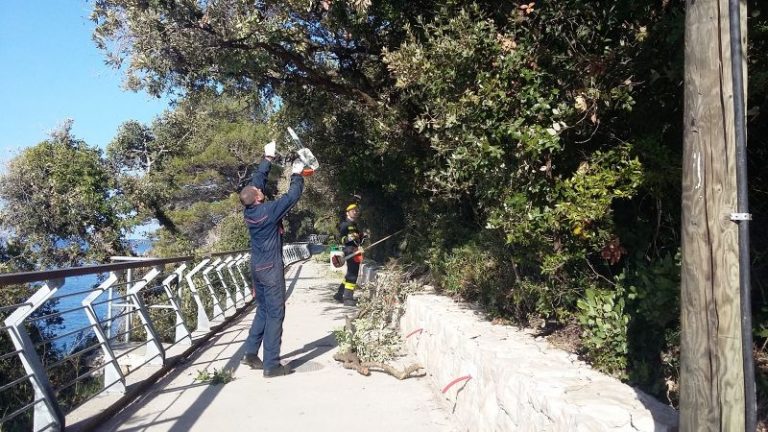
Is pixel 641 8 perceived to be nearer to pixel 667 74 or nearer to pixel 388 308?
pixel 667 74

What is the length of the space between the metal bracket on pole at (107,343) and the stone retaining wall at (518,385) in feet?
9.83

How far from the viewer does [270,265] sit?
670 centimetres

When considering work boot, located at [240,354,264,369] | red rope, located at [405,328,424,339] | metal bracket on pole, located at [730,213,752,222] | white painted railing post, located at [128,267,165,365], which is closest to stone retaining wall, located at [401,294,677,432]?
red rope, located at [405,328,424,339]

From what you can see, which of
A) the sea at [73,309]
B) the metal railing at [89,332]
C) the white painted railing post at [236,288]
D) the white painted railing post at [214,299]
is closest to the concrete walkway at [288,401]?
the metal railing at [89,332]

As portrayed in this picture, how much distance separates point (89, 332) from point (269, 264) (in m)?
1.96

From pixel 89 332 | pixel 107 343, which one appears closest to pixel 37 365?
pixel 107 343

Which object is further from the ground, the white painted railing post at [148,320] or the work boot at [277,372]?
the white painted railing post at [148,320]

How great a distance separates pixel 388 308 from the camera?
29.0ft

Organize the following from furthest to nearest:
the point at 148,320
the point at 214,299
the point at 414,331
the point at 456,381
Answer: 1. the point at 214,299
2. the point at 414,331
3. the point at 148,320
4. the point at 456,381

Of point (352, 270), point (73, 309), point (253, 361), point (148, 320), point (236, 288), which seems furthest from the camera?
point (236, 288)

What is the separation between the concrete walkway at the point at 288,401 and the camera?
5211 millimetres

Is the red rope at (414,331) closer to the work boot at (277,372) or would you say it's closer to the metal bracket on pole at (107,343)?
the work boot at (277,372)

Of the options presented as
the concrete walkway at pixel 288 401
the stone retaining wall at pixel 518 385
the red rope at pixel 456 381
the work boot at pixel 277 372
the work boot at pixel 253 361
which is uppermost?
the stone retaining wall at pixel 518 385

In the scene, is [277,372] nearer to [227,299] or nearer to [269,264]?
[269,264]
